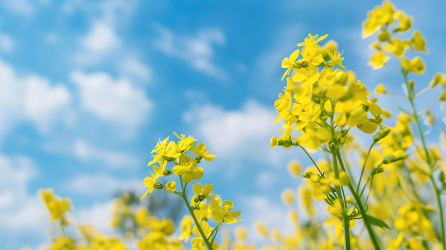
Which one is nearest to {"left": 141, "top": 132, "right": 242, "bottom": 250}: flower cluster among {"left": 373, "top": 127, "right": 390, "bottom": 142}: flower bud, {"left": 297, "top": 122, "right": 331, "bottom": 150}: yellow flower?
{"left": 297, "top": 122, "right": 331, "bottom": 150}: yellow flower

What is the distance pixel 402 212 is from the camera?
1.66 m

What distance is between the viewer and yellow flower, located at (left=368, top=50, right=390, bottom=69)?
160 centimetres

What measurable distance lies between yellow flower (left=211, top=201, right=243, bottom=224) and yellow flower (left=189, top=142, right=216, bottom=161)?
165mm

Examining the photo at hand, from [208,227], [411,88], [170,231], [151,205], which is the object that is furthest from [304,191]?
[151,205]

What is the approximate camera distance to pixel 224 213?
1125 mm

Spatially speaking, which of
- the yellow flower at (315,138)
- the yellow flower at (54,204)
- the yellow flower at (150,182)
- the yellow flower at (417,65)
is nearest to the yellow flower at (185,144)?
the yellow flower at (150,182)

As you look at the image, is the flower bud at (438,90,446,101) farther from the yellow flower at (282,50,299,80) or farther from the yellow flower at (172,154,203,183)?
the yellow flower at (172,154,203,183)

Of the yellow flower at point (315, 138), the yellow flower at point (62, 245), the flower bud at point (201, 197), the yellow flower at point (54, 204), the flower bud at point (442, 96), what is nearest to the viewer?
the yellow flower at point (315, 138)

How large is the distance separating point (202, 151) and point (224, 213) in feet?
0.78

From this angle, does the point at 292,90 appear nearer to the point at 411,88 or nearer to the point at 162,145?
the point at 162,145

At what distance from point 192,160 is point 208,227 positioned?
291 millimetres

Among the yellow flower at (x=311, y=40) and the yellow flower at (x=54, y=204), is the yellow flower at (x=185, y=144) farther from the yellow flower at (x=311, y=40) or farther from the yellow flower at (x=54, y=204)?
the yellow flower at (x=54, y=204)

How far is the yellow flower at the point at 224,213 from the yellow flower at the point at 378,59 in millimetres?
1048

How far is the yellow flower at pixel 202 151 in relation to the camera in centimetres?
116
